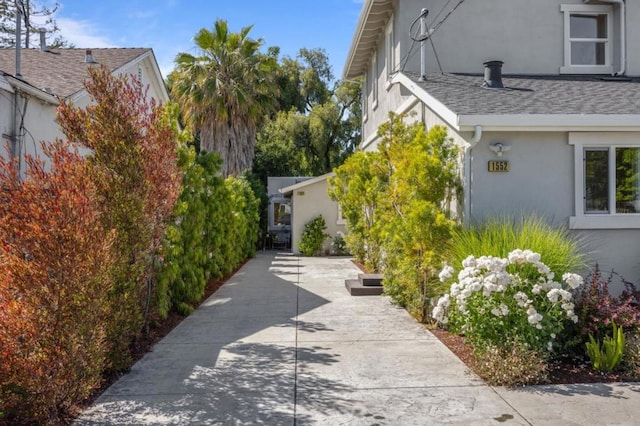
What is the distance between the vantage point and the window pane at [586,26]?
13.1 meters

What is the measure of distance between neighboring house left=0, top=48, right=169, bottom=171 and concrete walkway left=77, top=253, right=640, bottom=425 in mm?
3630

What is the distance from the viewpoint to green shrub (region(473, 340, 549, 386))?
5777 millimetres

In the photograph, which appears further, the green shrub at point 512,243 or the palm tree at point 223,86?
the palm tree at point 223,86

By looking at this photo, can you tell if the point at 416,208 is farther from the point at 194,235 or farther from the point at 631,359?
the point at 194,235

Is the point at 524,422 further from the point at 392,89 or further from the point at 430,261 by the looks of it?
the point at 392,89

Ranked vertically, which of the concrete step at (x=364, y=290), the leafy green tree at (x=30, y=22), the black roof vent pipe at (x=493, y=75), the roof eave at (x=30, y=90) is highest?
the leafy green tree at (x=30, y=22)

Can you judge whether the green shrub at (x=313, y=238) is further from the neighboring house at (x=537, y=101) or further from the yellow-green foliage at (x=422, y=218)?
the yellow-green foliage at (x=422, y=218)

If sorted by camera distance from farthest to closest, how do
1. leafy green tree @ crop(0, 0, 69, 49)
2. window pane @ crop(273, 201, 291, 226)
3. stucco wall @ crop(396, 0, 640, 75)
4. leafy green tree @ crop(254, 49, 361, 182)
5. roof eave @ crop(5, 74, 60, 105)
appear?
leafy green tree @ crop(254, 49, 361, 182)
window pane @ crop(273, 201, 291, 226)
leafy green tree @ crop(0, 0, 69, 49)
stucco wall @ crop(396, 0, 640, 75)
roof eave @ crop(5, 74, 60, 105)

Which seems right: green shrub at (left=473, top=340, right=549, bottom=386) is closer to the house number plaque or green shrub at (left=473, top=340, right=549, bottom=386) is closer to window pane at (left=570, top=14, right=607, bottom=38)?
the house number plaque

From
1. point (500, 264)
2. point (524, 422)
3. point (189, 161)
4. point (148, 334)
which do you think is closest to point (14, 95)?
point (189, 161)

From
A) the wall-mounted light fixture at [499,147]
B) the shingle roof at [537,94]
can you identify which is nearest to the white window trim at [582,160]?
the shingle roof at [537,94]

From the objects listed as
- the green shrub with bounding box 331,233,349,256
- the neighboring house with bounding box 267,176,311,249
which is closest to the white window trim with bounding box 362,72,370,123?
the green shrub with bounding box 331,233,349,256

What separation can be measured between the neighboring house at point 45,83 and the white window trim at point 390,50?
20.2 feet

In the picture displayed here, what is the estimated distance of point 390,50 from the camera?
14.1 metres
